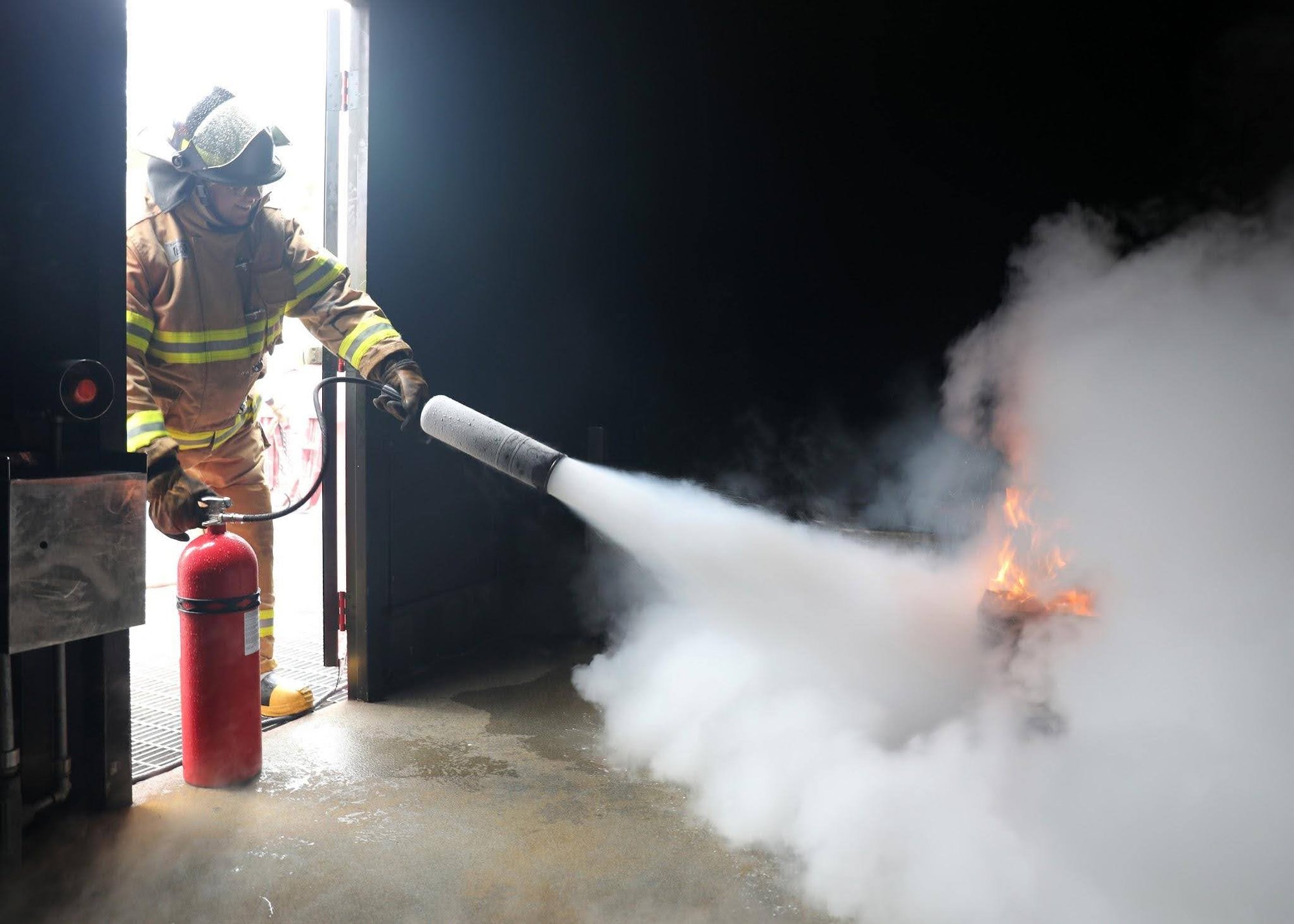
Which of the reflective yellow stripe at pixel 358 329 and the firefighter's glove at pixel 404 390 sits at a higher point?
the reflective yellow stripe at pixel 358 329

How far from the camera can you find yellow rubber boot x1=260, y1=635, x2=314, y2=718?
3781 mm

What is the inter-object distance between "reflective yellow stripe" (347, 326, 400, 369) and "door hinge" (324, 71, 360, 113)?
1.10 meters

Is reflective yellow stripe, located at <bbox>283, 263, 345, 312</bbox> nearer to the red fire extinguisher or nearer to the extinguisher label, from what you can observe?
the red fire extinguisher

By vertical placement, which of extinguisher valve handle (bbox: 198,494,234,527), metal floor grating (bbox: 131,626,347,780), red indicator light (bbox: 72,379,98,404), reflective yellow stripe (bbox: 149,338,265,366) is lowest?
metal floor grating (bbox: 131,626,347,780)

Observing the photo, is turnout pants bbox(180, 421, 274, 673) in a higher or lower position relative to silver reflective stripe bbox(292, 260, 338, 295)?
lower

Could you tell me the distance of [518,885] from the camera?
2398 millimetres

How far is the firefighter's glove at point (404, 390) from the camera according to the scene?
11.8ft

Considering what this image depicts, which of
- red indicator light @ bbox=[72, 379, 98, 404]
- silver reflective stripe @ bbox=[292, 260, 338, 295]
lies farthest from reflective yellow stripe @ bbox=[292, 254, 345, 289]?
red indicator light @ bbox=[72, 379, 98, 404]

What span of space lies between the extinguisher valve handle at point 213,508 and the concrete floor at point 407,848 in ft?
3.05

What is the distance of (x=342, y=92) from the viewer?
3984 mm

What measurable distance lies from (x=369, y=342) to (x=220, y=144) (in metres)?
0.92

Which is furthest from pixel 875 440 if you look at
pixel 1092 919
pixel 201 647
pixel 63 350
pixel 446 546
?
pixel 63 350

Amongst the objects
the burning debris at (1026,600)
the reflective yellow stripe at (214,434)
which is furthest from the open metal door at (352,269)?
the burning debris at (1026,600)

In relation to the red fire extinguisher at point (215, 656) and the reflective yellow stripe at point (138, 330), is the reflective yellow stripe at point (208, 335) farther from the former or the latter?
the red fire extinguisher at point (215, 656)
